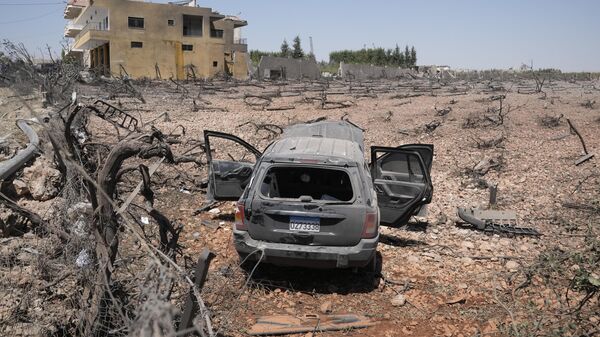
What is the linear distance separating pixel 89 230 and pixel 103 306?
58 cm

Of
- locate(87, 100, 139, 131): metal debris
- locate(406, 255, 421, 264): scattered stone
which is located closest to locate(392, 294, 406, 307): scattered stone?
locate(406, 255, 421, 264): scattered stone

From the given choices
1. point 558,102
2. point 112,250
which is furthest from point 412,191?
point 558,102

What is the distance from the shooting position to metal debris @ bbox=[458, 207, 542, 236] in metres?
7.96

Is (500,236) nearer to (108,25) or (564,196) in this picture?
(564,196)

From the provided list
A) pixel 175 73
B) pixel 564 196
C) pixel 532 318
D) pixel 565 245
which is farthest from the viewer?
pixel 175 73

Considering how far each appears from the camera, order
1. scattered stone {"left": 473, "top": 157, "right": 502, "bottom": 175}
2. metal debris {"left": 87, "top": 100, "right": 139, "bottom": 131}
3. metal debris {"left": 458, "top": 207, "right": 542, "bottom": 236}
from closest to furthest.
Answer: metal debris {"left": 87, "top": 100, "right": 139, "bottom": 131} < metal debris {"left": 458, "top": 207, "right": 542, "bottom": 236} < scattered stone {"left": 473, "top": 157, "right": 502, "bottom": 175}

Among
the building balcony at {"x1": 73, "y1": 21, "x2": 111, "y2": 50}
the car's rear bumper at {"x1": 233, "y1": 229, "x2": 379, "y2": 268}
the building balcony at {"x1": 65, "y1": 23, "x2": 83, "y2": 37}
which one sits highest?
the building balcony at {"x1": 65, "y1": 23, "x2": 83, "y2": 37}

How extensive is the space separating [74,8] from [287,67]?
30614 millimetres

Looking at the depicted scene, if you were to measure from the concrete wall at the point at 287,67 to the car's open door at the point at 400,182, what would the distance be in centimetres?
4483

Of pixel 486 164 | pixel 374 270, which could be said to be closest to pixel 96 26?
pixel 486 164

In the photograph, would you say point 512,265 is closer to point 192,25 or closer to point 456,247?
point 456,247

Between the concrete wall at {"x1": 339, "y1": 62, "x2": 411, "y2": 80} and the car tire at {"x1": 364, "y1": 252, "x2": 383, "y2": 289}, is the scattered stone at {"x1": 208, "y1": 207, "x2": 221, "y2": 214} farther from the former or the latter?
the concrete wall at {"x1": 339, "y1": 62, "x2": 411, "y2": 80}

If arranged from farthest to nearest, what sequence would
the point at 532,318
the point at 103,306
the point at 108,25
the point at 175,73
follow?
the point at 175,73
the point at 108,25
the point at 532,318
the point at 103,306

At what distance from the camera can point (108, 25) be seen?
1882 inches
